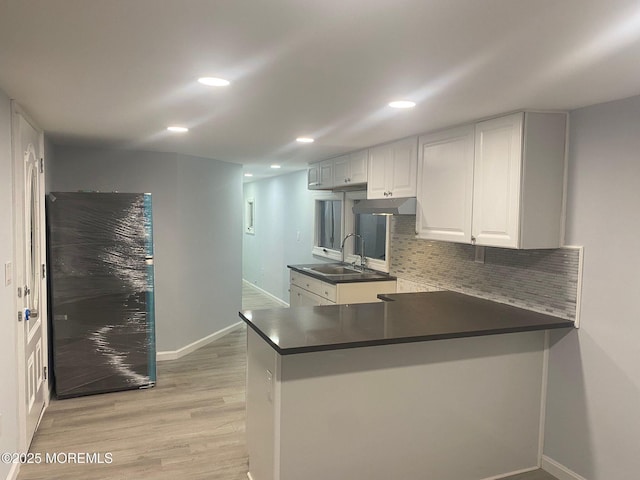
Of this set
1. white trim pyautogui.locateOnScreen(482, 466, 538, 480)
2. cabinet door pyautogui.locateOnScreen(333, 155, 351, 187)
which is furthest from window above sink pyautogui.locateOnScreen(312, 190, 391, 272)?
white trim pyautogui.locateOnScreen(482, 466, 538, 480)

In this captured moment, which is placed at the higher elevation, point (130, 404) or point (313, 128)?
point (313, 128)

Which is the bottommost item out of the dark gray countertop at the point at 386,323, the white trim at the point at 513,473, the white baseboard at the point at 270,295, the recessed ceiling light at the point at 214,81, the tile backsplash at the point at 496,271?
the white trim at the point at 513,473

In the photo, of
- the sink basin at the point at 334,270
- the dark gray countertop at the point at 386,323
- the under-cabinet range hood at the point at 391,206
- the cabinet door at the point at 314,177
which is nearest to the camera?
the dark gray countertop at the point at 386,323

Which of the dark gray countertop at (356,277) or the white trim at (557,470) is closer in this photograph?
the white trim at (557,470)

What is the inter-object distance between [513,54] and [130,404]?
3.68m

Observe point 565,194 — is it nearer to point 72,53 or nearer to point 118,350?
point 72,53

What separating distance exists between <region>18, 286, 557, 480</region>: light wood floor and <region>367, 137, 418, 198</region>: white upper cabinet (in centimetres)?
217

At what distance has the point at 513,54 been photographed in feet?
5.71

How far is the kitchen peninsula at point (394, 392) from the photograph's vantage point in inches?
90.7

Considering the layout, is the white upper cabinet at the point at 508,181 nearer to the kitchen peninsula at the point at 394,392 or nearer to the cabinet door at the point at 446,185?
the cabinet door at the point at 446,185

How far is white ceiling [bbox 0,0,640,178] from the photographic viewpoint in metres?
1.40

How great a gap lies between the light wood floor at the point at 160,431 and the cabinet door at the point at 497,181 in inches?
60.1

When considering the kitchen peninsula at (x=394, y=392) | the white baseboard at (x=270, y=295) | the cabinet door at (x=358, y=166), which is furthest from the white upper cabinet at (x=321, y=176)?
the kitchen peninsula at (x=394, y=392)

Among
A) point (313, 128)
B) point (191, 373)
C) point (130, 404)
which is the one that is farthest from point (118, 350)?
point (313, 128)
